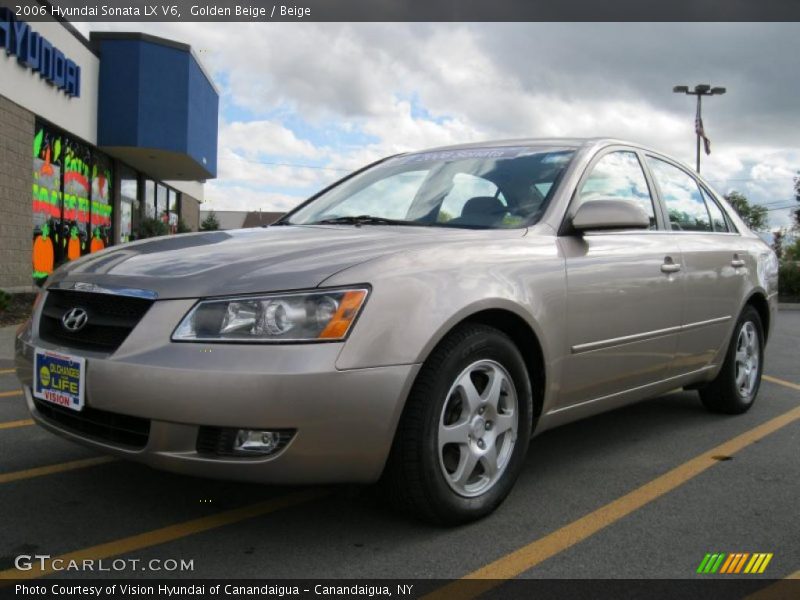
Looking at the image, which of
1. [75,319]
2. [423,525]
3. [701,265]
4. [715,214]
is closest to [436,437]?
[423,525]

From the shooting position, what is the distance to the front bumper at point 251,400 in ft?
7.84

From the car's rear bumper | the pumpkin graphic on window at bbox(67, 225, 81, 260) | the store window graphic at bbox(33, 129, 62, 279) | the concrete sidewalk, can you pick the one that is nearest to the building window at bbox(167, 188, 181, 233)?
the pumpkin graphic on window at bbox(67, 225, 81, 260)

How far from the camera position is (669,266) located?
399 centimetres

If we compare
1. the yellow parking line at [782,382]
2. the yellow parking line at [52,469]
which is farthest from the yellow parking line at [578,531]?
the yellow parking line at [782,382]

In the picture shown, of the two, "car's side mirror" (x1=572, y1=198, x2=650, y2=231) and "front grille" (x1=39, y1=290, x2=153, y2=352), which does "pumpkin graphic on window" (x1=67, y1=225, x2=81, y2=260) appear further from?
"car's side mirror" (x1=572, y1=198, x2=650, y2=231)

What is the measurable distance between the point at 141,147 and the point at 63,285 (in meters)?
15.4

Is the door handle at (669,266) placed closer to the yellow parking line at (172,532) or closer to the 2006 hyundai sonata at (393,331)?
the 2006 hyundai sonata at (393,331)

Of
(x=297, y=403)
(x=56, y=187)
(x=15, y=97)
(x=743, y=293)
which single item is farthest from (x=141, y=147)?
(x=297, y=403)

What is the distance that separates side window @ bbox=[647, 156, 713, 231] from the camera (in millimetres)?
4426

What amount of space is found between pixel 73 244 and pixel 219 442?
14.9 m

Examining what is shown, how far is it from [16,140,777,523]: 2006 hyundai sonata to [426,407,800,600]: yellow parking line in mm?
281

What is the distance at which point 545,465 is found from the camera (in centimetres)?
380

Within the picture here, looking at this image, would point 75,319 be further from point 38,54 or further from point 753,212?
point 753,212

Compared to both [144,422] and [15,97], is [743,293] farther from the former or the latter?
[15,97]
